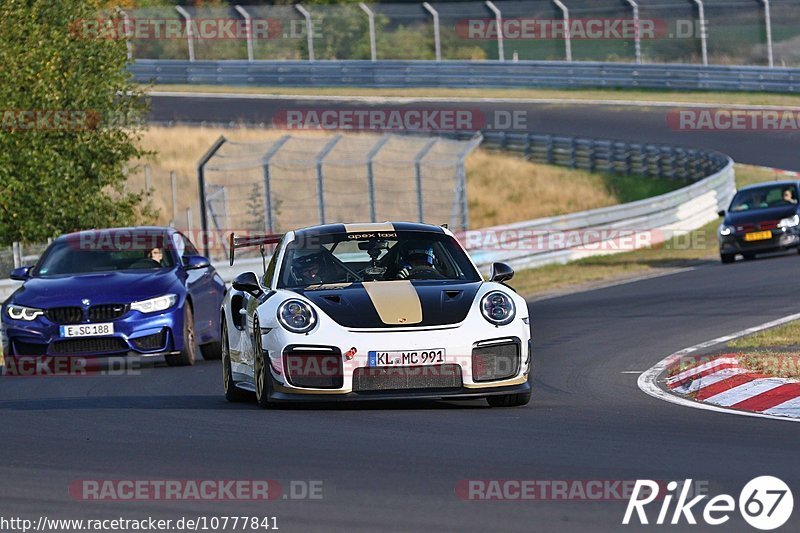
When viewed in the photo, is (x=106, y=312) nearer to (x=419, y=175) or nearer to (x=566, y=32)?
(x=419, y=175)

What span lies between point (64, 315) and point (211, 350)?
2.10 meters

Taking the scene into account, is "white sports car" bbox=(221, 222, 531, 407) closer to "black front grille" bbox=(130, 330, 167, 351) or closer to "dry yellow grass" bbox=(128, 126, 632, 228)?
"black front grille" bbox=(130, 330, 167, 351)

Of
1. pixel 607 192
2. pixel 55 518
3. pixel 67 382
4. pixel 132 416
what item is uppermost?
pixel 55 518

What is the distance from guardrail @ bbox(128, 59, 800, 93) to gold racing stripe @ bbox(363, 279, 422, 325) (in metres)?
33.8

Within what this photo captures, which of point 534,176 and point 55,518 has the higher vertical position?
point 55,518

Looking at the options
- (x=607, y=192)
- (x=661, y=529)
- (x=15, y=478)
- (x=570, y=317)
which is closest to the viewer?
(x=661, y=529)

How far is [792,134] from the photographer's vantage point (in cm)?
4044

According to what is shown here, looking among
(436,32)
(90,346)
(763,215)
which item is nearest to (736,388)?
(90,346)

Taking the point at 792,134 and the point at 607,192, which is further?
the point at 792,134

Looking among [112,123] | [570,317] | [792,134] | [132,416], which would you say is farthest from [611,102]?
[132,416]

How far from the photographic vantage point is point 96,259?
15.6 meters

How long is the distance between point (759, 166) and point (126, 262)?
24.5m

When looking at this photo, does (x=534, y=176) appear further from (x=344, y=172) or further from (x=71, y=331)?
(x=71, y=331)

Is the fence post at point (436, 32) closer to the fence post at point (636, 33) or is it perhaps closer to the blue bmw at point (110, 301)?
the fence post at point (636, 33)
